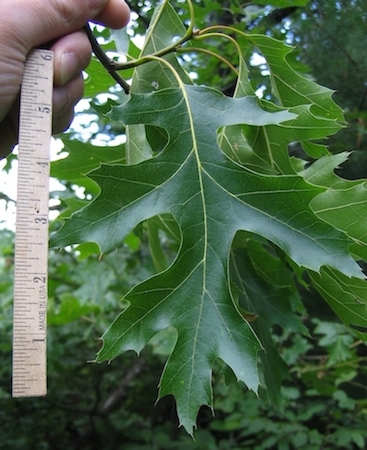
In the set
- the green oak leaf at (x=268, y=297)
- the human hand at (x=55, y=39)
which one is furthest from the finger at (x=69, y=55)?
the green oak leaf at (x=268, y=297)

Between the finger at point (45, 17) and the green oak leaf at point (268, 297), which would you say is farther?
the green oak leaf at point (268, 297)

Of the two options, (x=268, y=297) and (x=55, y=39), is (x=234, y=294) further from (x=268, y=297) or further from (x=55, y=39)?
(x=55, y=39)

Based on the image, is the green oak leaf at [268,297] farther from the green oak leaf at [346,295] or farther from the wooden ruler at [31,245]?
the wooden ruler at [31,245]

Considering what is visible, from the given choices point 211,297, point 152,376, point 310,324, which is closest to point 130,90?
point 211,297

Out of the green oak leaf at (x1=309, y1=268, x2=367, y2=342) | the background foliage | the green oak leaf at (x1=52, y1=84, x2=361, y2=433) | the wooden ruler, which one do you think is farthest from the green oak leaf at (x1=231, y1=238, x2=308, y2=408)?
the wooden ruler

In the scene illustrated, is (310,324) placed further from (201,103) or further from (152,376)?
(201,103)

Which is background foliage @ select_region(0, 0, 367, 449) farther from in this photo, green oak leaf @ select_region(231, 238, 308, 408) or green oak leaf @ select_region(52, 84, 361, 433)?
green oak leaf @ select_region(52, 84, 361, 433)

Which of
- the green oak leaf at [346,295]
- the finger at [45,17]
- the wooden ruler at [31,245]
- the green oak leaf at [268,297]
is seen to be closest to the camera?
the wooden ruler at [31,245]

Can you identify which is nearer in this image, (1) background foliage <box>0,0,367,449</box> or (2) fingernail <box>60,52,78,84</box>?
(2) fingernail <box>60,52,78,84</box>
